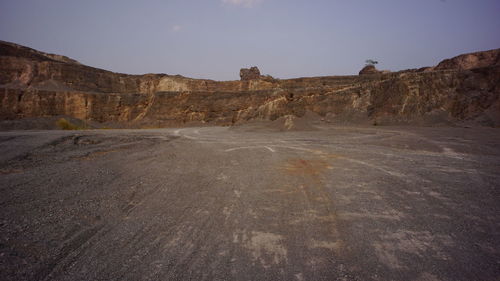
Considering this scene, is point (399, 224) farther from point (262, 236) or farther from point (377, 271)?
point (262, 236)

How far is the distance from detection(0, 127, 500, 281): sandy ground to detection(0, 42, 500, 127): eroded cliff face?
16.7 meters

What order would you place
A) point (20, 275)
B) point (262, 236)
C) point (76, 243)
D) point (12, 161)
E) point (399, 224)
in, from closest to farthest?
point (20, 275), point (76, 243), point (262, 236), point (399, 224), point (12, 161)

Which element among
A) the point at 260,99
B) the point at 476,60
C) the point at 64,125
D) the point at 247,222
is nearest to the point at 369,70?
the point at 476,60

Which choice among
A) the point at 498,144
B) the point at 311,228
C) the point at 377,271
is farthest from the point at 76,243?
the point at 498,144

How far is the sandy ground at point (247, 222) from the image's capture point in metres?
2.21

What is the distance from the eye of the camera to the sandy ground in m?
2.21

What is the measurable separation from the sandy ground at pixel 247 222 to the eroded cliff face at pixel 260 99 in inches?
659

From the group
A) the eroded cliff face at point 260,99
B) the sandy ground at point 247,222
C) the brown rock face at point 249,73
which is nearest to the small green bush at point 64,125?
the eroded cliff face at point 260,99

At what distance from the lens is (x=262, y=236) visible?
277 cm

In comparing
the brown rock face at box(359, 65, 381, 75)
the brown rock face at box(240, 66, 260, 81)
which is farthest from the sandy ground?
the brown rock face at box(359, 65, 381, 75)

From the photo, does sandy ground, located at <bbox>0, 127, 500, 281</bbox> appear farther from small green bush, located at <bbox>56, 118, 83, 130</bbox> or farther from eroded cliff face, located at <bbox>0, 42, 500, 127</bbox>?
small green bush, located at <bbox>56, 118, 83, 130</bbox>

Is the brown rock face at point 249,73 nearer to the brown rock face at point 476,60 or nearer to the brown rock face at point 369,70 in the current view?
the brown rock face at point 369,70

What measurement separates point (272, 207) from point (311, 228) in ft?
2.52

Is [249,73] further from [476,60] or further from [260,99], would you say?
[476,60]
